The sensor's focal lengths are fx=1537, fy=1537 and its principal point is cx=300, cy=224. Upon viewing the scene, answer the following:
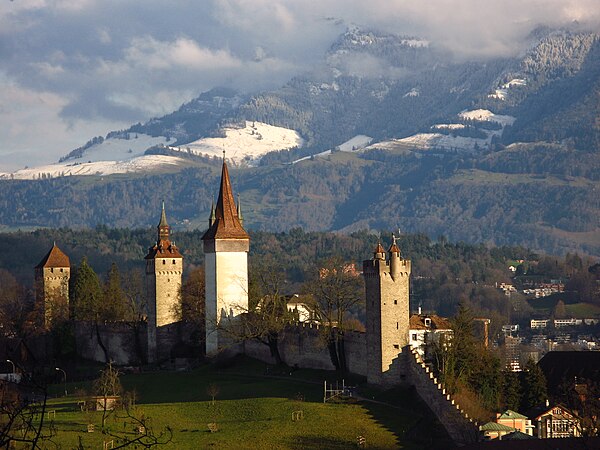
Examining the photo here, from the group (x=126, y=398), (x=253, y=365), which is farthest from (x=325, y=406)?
(x=253, y=365)

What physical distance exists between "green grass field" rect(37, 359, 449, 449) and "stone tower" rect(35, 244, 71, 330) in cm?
2668

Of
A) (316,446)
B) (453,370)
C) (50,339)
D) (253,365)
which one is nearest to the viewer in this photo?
(316,446)

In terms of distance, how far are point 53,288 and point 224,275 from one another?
2307 cm

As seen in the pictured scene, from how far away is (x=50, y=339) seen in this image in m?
120

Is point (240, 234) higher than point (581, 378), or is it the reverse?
point (240, 234)

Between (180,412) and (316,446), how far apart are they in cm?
1248

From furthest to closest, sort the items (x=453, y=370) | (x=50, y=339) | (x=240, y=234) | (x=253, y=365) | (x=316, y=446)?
(x=50, y=339) → (x=240, y=234) → (x=253, y=365) → (x=453, y=370) → (x=316, y=446)

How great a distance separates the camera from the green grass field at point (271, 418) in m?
76.2

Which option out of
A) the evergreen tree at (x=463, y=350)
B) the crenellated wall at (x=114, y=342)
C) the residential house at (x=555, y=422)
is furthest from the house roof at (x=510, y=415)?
the crenellated wall at (x=114, y=342)

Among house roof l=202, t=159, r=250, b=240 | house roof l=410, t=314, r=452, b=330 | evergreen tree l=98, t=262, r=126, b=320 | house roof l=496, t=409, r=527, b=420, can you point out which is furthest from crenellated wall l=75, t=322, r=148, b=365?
house roof l=496, t=409, r=527, b=420

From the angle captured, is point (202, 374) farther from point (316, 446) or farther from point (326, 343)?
point (316, 446)

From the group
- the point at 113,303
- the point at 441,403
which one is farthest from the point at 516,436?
the point at 113,303

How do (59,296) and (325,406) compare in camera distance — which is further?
(59,296)

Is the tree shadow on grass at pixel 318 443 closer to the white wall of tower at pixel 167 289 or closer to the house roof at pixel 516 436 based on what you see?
the house roof at pixel 516 436
